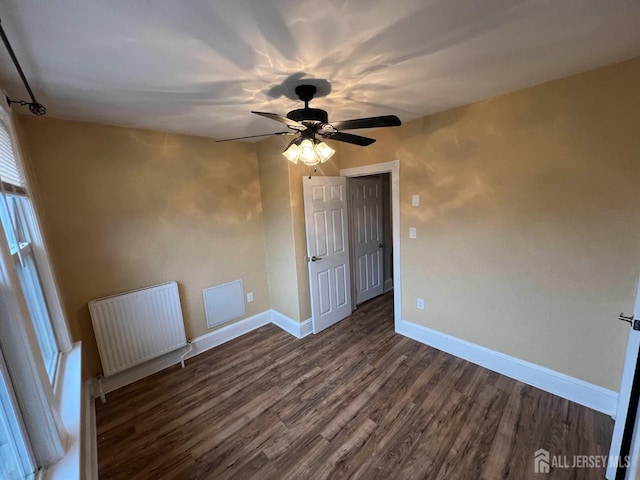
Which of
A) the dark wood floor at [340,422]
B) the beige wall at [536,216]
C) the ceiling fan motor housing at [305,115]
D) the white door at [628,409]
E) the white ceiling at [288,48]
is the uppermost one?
the white ceiling at [288,48]

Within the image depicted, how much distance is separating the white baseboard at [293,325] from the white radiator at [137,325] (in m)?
1.12

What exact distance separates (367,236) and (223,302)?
86.7 inches

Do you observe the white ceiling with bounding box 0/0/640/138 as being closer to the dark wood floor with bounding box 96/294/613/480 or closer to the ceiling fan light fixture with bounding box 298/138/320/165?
the ceiling fan light fixture with bounding box 298/138/320/165

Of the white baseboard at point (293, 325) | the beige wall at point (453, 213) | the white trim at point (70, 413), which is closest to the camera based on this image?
the white trim at point (70, 413)

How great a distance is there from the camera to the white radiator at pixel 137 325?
2.24 meters

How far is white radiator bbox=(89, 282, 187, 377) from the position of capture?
2.24 meters

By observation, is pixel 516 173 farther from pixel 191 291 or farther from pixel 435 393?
pixel 191 291

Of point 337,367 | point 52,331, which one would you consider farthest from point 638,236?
point 52,331

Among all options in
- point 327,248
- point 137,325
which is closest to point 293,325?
point 327,248

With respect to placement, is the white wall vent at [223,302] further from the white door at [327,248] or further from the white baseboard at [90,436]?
the white baseboard at [90,436]

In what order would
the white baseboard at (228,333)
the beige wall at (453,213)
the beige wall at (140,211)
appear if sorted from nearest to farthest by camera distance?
the beige wall at (453,213) < the beige wall at (140,211) < the white baseboard at (228,333)

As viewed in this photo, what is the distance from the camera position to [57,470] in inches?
44.0

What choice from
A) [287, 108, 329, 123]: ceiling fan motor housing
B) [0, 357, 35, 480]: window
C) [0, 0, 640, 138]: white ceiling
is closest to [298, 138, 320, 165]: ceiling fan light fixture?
[287, 108, 329, 123]: ceiling fan motor housing

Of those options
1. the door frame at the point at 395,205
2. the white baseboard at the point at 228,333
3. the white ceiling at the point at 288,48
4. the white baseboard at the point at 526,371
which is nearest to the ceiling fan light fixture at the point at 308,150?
the white ceiling at the point at 288,48
